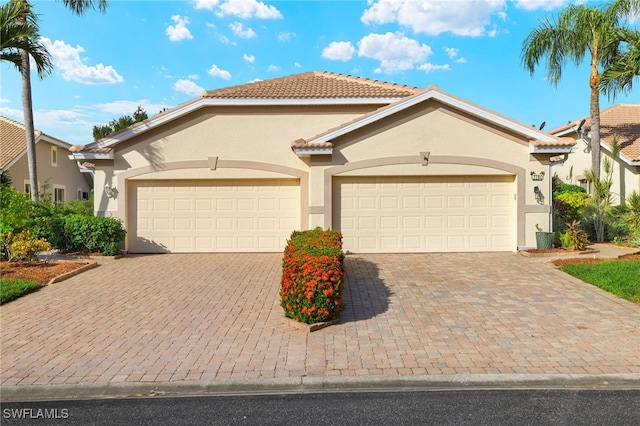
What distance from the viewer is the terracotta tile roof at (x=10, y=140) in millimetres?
22408

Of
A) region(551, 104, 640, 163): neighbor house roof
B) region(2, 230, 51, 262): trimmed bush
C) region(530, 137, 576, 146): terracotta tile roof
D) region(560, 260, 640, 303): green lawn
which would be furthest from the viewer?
region(551, 104, 640, 163): neighbor house roof

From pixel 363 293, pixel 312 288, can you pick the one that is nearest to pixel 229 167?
pixel 363 293

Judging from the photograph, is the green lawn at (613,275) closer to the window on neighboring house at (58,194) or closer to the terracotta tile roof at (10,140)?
the terracotta tile roof at (10,140)

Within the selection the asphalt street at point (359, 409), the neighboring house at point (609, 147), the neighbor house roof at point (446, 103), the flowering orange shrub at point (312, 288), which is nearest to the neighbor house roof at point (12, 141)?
the neighbor house roof at point (446, 103)

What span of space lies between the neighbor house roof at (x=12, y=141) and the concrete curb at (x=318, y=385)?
2064 cm

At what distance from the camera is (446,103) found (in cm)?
1298

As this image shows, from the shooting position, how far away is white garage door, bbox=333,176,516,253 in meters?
13.5

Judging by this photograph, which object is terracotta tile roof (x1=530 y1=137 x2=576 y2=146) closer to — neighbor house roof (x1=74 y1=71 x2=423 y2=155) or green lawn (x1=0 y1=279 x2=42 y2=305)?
neighbor house roof (x1=74 y1=71 x2=423 y2=155)

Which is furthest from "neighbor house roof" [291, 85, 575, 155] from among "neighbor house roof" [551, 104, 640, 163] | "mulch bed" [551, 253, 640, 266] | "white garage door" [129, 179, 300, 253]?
"neighbor house roof" [551, 104, 640, 163]

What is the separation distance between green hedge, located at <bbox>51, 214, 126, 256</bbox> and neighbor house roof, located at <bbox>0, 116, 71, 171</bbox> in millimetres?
11292

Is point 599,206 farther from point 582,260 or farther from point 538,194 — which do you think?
point 582,260

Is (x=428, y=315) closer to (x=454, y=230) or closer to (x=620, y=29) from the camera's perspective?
(x=454, y=230)

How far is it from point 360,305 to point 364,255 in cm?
519

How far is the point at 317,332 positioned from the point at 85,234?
9.02m
